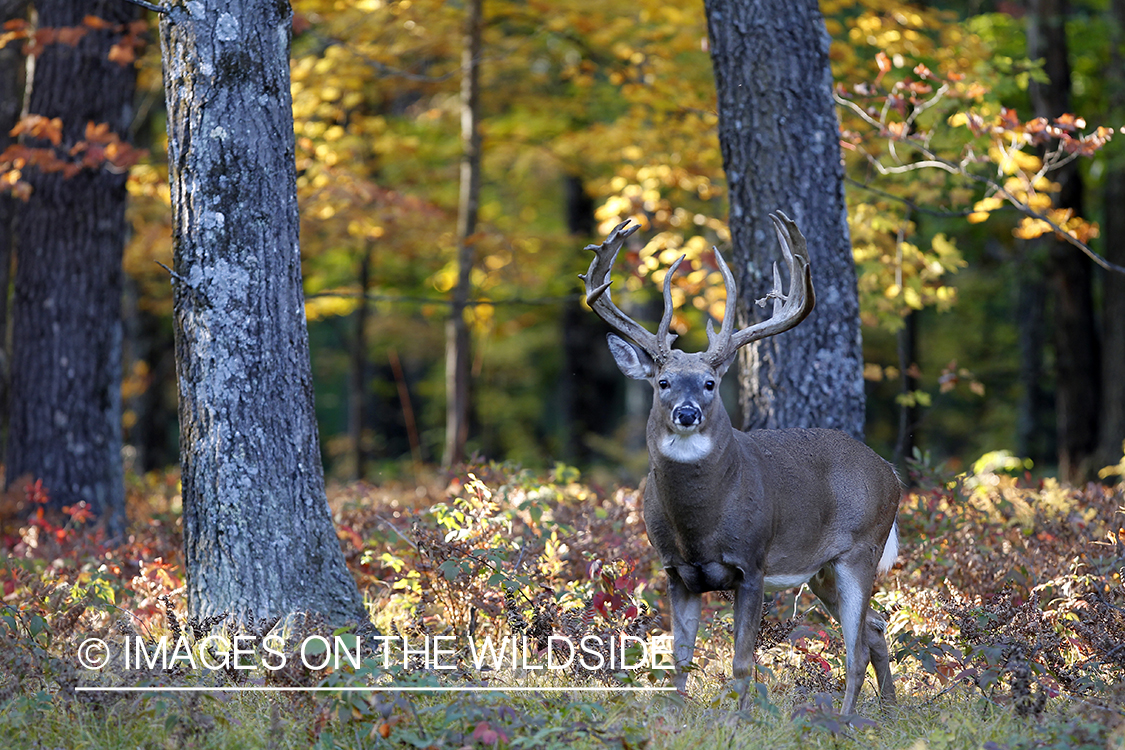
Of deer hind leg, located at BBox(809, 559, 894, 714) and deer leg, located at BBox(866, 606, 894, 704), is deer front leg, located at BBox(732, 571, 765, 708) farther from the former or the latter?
deer leg, located at BBox(866, 606, 894, 704)

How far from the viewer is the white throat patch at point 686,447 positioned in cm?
479

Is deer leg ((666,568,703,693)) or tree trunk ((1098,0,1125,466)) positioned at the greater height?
tree trunk ((1098,0,1125,466))

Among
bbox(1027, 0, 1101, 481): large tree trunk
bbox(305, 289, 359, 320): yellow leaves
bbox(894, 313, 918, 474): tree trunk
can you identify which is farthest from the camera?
bbox(305, 289, 359, 320): yellow leaves

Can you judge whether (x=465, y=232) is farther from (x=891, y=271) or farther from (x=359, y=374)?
(x=891, y=271)

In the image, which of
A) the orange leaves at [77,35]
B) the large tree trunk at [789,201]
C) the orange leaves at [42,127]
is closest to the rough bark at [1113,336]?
the large tree trunk at [789,201]

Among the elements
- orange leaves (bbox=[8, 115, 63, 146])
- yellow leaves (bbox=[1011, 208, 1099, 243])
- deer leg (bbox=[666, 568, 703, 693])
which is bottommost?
deer leg (bbox=[666, 568, 703, 693])

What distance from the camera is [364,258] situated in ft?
49.3

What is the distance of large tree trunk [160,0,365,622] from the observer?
5410mm

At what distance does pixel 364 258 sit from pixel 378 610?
374 inches

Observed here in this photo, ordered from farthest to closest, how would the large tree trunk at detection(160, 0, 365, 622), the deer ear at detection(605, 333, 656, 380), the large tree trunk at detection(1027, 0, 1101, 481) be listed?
the large tree trunk at detection(1027, 0, 1101, 481), the large tree trunk at detection(160, 0, 365, 622), the deer ear at detection(605, 333, 656, 380)

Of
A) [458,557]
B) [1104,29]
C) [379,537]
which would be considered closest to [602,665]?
[458,557]

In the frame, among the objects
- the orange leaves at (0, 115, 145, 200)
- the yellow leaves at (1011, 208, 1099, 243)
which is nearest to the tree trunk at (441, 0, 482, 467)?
the orange leaves at (0, 115, 145, 200)

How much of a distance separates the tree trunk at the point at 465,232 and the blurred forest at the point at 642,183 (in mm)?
290

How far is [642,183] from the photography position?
448 inches
